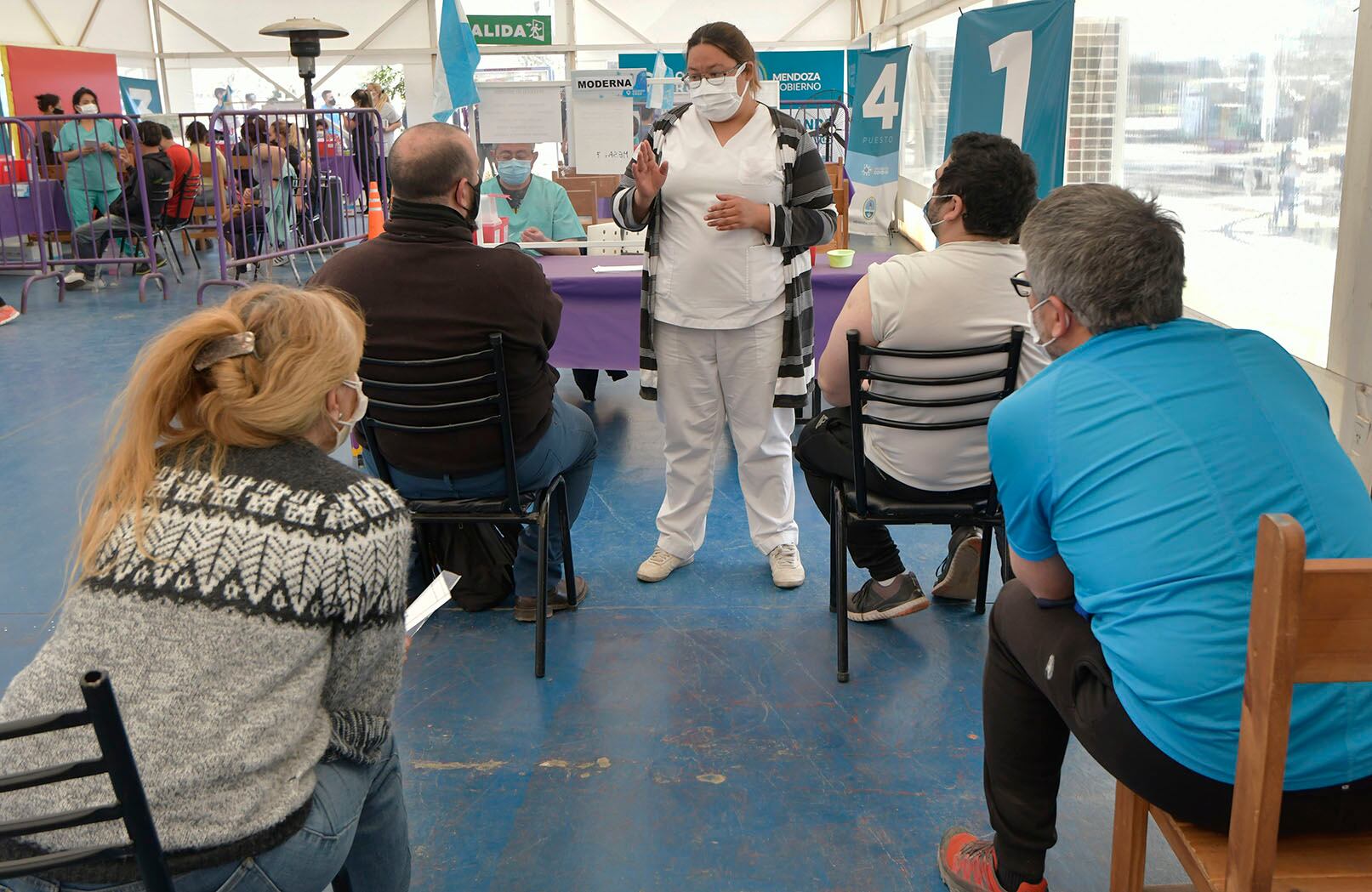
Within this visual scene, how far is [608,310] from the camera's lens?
4281mm

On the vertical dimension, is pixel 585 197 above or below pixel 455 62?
below

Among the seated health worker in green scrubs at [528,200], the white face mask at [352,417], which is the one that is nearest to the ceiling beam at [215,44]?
the seated health worker in green scrubs at [528,200]

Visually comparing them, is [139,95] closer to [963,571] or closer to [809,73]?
[809,73]

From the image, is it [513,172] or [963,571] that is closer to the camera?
[963,571]

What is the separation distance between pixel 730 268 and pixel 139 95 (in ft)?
55.8

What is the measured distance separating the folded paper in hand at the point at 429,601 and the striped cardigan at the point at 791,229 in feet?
4.98

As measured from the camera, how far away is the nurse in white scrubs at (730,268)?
299cm

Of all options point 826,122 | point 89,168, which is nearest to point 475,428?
point 826,122

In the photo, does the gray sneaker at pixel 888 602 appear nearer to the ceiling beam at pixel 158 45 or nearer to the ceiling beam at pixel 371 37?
the ceiling beam at pixel 371 37

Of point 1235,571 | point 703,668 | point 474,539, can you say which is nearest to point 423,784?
point 703,668

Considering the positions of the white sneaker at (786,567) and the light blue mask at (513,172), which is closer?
the white sneaker at (786,567)

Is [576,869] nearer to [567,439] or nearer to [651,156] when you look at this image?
[567,439]

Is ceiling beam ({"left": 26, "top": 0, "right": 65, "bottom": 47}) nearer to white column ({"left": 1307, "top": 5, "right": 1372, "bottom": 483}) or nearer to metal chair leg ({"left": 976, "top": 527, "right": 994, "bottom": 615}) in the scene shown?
metal chair leg ({"left": 976, "top": 527, "right": 994, "bottom": 615})

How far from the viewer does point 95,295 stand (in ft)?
28.0
